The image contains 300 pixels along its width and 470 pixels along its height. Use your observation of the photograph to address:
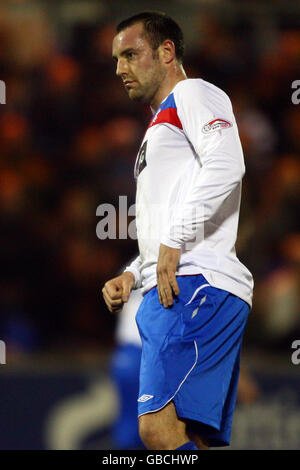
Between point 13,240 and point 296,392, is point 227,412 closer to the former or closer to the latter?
point 296,392

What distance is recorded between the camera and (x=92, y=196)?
5.42 metres

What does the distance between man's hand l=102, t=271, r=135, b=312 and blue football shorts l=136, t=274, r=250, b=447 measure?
0.28 feet

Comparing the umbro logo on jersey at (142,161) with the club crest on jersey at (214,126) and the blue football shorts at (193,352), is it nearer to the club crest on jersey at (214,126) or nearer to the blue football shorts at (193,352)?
the club crest on jersey at (214,126)

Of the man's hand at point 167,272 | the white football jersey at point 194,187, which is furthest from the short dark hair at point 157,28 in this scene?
the man's hand at point 167,272

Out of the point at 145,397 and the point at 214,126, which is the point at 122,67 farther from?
the point at 145,397

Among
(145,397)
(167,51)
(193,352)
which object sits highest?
(167,51)

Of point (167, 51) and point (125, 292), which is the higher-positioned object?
point (167, 51)

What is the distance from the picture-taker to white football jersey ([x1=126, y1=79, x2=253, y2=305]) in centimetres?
254

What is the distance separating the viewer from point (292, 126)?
581 cm

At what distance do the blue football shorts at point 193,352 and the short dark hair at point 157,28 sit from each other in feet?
2.95

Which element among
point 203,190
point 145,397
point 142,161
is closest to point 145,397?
point 145,397

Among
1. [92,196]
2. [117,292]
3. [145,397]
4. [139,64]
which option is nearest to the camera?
[145,397]

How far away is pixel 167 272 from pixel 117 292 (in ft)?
0.87

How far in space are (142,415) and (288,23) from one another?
4.41 metres
